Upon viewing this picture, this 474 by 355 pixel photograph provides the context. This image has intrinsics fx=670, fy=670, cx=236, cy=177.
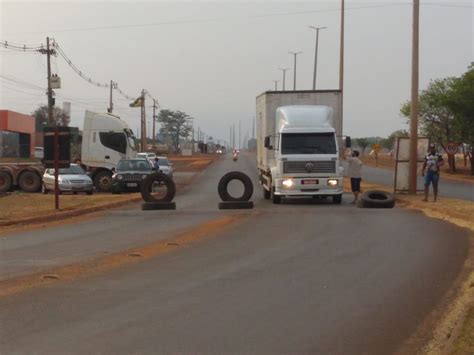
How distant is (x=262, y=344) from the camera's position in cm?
636

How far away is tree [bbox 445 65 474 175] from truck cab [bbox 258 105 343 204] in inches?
1205

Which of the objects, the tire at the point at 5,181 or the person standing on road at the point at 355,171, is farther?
the tire at the point at 5,181

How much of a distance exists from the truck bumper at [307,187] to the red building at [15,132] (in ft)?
156

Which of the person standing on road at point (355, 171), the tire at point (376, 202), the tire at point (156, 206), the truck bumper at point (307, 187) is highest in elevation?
the person standing on road at point (355, 171)

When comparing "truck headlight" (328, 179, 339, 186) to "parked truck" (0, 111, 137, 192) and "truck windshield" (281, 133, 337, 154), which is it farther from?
"parked truck" (0, 111, 137, 192)

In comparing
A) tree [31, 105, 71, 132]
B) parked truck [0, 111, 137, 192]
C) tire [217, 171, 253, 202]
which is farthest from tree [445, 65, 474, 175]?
tree [31, 105, 71, 132]

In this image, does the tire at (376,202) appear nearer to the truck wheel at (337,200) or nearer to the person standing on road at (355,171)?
the person standing on road at (355,171)

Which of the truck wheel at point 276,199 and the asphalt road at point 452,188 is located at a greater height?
the truck wheel at point 276,199

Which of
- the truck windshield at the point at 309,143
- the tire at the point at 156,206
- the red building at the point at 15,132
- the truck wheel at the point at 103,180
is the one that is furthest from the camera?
the red building at the point at 15,132

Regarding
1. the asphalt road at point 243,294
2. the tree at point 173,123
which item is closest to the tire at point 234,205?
the asphalt road at point 243,294

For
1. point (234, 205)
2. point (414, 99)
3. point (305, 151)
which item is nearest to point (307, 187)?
point (305, 151)

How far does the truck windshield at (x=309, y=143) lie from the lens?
23203 mm

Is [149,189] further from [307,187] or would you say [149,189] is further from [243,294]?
[243,294]

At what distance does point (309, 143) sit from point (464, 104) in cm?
3196
